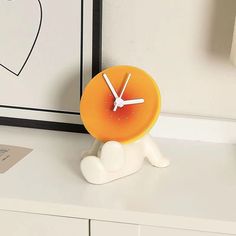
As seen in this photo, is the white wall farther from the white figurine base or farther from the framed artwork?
the white figurine base

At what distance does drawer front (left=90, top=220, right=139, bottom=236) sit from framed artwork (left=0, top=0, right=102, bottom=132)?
1.03ft

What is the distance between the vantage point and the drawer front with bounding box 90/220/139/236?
813mm

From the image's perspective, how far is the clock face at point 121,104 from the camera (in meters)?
0.91

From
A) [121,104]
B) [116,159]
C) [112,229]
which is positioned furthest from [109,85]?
[112,229]

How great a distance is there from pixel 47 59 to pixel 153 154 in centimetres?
31

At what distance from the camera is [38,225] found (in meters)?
0.85

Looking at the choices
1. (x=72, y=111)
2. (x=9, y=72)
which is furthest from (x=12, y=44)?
(x=72, y=111)

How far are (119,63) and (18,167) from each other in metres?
0.32

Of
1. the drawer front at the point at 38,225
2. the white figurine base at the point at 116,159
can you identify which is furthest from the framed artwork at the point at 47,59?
the drawer front at the point at 38,225

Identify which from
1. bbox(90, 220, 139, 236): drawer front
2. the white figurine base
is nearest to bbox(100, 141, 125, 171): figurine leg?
the white figurine base

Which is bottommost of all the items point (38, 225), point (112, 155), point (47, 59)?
point (38, 225)

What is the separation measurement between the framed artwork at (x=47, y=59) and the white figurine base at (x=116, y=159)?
18 centimetres

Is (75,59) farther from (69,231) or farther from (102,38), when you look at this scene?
(69,231)

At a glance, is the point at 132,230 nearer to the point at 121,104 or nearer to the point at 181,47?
the point at 121,104
